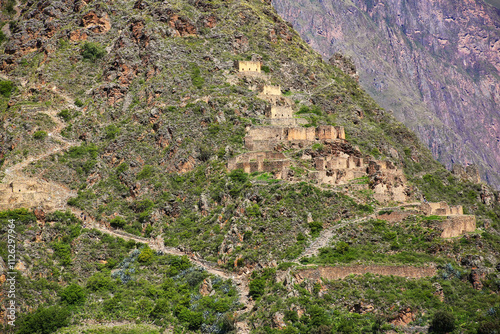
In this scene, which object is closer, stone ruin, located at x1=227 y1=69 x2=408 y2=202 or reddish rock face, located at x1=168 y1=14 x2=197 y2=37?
stone ruin, located at x1=227 y1=69 x2=408 y2=202

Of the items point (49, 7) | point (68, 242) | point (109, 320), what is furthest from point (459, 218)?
point (49, 7)

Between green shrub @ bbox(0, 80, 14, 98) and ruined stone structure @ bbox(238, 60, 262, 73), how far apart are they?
35.9 meters

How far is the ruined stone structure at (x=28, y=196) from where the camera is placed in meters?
61.6

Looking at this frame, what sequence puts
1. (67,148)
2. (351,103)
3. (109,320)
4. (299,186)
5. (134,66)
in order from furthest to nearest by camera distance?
(351,103) < (134,66) < (67,148) < (299,186) < (109,320)

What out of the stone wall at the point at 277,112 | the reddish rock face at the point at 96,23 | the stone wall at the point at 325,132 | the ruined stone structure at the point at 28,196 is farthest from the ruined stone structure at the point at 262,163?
the reddish rock face at the point at 96,23

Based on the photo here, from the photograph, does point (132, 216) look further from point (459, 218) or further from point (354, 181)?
point (459, 218)

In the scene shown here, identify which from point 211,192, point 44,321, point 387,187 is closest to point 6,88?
point 211,192

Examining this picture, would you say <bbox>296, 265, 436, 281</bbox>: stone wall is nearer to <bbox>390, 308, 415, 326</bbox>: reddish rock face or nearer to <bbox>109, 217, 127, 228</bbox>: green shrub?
<bbox>390, 308, 415, 326</bbox>: reddish rock face

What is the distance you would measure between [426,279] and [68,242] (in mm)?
37328

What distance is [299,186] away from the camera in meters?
61.1

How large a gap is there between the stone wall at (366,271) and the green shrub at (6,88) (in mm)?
60177

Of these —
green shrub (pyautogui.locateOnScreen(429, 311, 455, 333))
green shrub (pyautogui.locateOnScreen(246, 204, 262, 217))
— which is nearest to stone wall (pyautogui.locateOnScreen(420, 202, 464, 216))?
green shrub (pyautogui.locateOnScreen(429, 311, 455, 333))

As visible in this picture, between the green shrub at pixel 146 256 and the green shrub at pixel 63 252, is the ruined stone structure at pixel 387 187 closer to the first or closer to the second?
the green shrub at pixel 146 256

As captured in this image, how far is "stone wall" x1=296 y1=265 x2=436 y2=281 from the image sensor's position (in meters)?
50.2
